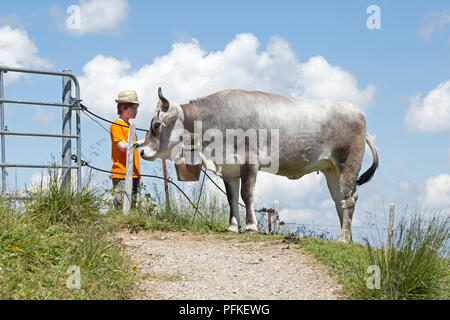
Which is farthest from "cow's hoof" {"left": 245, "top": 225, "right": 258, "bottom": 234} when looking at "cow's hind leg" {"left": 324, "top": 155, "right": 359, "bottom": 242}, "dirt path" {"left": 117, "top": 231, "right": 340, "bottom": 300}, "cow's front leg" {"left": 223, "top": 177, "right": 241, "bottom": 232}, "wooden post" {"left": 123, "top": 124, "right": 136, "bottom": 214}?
"wooden post" {"left": 123, "top": 124, "right": 136, "bottom": 214}

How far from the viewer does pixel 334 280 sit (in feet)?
19.5

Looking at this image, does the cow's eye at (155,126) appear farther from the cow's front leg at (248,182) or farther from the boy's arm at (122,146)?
the cow's front leg at (248,182)

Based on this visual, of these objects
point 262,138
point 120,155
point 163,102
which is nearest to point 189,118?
point 163,102

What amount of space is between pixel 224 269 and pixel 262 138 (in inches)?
109

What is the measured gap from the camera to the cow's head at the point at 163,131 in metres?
8.56

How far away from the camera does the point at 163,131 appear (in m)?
8.63

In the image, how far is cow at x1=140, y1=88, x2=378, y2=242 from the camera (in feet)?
28.1

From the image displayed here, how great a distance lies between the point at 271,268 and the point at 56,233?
8.92 feet

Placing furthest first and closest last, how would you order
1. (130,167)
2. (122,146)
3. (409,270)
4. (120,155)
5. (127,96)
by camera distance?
1. (120,155)
2. (127,96)
3. (122,146)
4. (130,167)
5. (409,270)

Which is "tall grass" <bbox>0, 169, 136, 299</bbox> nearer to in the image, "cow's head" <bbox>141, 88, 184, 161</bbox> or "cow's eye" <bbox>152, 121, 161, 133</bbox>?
"cow's head" <bbox>141, 88, 184, 161</bbox>

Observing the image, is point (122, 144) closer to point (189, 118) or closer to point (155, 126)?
point (155, 126)
